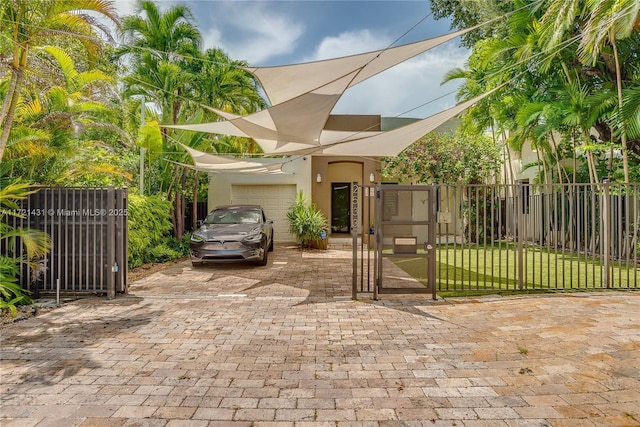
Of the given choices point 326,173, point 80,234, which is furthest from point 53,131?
point 326,173

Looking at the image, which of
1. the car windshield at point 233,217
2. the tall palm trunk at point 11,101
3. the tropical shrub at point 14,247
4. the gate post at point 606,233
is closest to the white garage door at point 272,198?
the car windshield at point 233,217

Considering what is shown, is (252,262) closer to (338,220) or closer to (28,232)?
(28,232)

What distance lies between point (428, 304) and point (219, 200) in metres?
11.0

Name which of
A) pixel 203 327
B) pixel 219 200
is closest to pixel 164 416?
pixel 203 327

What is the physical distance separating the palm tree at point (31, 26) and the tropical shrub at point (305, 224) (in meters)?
8.50

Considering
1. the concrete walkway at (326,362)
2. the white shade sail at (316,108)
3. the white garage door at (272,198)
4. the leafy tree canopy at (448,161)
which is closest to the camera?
the concrete walkway at (326,362)

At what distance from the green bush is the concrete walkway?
321 cm

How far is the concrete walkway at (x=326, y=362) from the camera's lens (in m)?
2.66

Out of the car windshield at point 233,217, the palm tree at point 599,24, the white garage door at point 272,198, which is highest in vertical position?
→ the palm tree at point 599,24

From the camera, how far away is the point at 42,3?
513cm

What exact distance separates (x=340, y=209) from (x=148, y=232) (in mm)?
9343

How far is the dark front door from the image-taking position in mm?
16828

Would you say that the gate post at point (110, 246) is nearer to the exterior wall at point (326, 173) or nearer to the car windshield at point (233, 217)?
the car windshield at point (233, 217)

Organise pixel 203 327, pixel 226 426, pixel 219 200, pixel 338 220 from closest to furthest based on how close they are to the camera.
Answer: pixel 226 426, pixel 203 327, pixel 219 200, pixel 338 220
